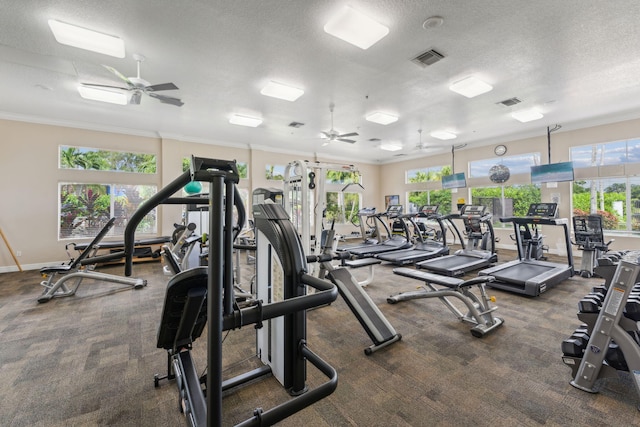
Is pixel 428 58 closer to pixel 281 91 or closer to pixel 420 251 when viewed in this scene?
pixel 281 91

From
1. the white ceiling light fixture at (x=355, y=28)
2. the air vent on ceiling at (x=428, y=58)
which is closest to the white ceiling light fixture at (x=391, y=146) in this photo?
the air vent on ceiling at (x=428, y=58)

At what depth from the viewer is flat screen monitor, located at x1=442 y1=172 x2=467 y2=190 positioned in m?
9.04

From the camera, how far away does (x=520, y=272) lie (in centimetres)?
468

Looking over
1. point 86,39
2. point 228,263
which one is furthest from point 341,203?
point 228,263

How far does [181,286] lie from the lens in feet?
4.82

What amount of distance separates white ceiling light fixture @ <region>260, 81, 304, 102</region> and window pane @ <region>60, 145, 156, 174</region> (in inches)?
179

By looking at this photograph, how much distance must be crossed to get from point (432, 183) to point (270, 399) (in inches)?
384

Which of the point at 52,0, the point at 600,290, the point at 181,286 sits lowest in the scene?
the point at 600,290

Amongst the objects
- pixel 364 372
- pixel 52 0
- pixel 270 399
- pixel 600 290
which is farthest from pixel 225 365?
pixel 52 0

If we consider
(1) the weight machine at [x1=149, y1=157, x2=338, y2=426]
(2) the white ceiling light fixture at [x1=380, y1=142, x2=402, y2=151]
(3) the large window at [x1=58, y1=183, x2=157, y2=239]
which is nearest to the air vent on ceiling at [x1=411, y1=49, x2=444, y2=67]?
(1) the weight machine at [x1=149, y1=157, x2=338, y2=426]

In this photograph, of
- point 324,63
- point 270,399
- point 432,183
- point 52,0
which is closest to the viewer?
point 270,399

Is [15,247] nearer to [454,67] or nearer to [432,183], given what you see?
[454,67]

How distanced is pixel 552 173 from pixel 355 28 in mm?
7044

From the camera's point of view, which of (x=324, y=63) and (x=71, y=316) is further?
(x=324, y=63)
